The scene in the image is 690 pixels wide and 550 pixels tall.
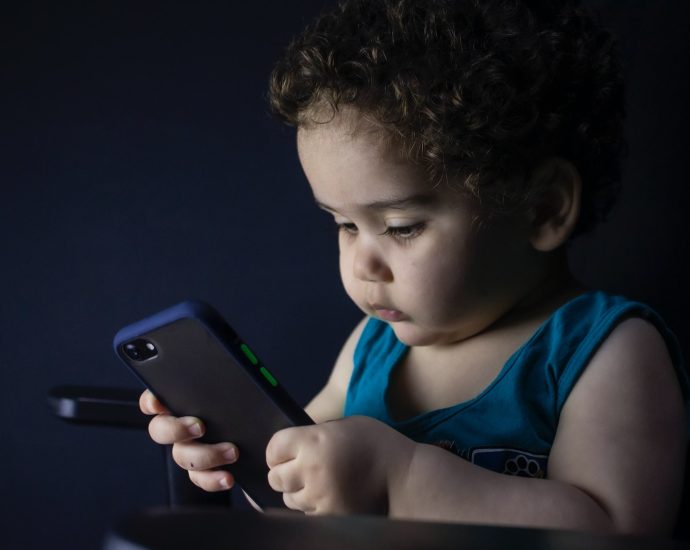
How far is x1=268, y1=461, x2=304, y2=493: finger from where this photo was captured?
604 millimetres

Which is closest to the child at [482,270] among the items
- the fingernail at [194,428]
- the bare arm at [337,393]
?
the fingernail at [194,428]

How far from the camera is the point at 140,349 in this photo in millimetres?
687

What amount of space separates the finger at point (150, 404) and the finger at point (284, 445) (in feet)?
0.50

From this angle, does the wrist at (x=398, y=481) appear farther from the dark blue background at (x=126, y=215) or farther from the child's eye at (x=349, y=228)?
the dark blue background at (x=126, y=215)

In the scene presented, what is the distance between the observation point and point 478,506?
0.61m

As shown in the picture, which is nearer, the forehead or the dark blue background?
the forehead

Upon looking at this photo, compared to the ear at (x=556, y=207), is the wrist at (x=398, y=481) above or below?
below

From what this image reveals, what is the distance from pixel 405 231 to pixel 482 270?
7 cm

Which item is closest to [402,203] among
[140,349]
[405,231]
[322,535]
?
[405,231]

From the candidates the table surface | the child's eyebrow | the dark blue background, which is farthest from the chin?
the table surface

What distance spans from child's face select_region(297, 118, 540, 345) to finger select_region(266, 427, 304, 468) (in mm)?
161

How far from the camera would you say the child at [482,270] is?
620 mm

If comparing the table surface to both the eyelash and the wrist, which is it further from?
the eyelash

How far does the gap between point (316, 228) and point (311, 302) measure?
0.09m
